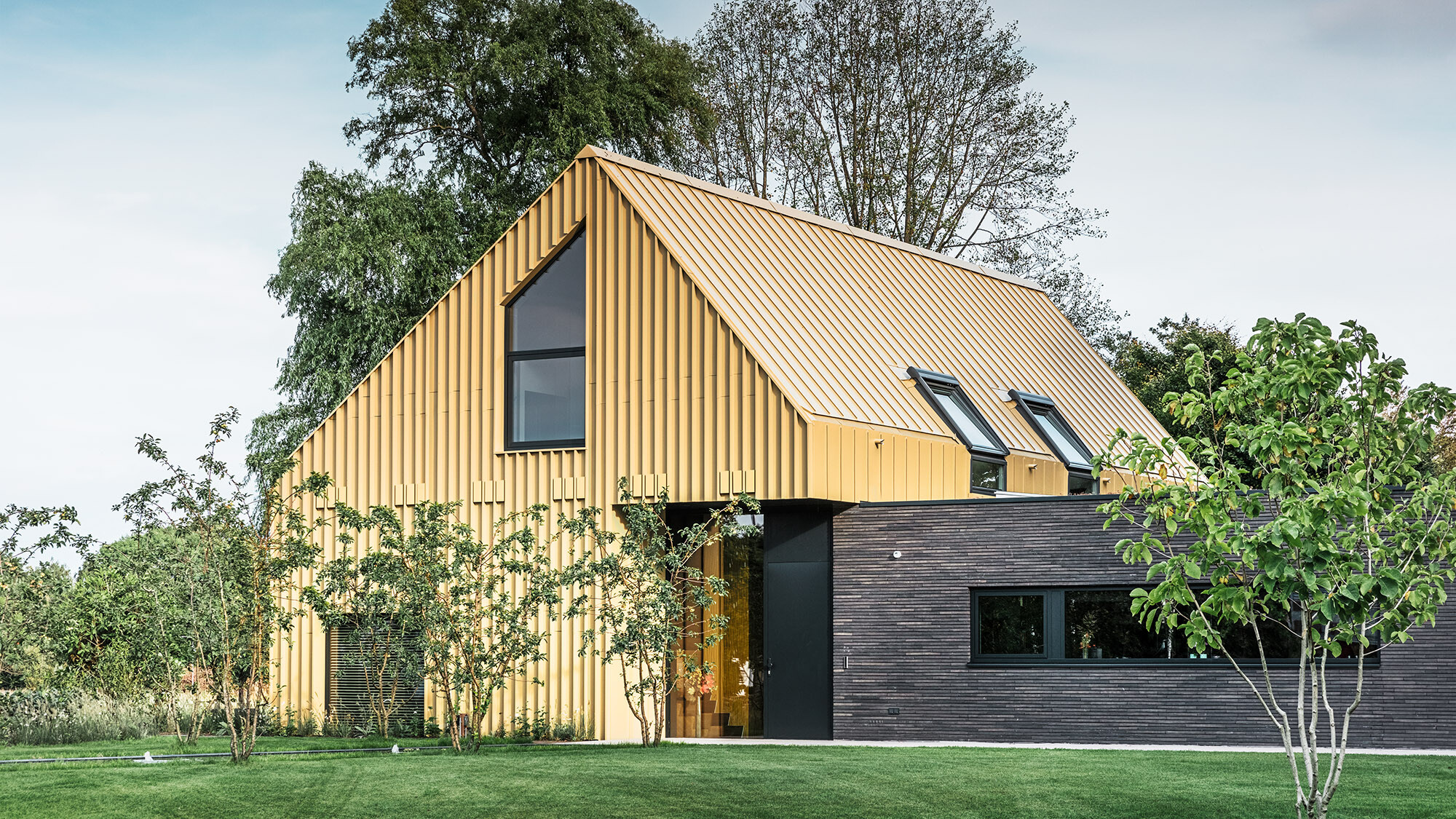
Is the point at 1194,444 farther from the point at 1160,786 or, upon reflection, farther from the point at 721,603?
the point at 721,603

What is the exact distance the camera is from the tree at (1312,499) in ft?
26.6

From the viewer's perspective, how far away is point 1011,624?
703 inches

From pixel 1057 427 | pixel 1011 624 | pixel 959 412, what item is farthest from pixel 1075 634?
pixel 1057 427

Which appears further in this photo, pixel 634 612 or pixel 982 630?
pixel 982 630

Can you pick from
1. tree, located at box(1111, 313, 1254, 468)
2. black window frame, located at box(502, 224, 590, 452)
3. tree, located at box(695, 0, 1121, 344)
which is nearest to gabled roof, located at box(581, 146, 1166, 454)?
black window frame, located at box(502, 224, 590, 452)

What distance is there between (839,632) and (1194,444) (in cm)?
1044

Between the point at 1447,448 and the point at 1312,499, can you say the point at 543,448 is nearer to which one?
the point at 1312,499

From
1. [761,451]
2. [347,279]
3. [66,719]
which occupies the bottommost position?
[66,719]

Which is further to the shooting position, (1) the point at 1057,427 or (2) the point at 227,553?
(1) the point at 1057,427

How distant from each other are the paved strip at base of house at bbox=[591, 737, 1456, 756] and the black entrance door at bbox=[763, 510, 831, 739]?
32cm

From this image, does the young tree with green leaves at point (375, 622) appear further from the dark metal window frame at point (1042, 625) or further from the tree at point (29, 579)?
the dark metal window frame at point (1042, 625)

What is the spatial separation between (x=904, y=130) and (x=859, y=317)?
13522 millimetres

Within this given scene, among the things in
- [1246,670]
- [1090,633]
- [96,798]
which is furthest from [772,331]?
[96,798]

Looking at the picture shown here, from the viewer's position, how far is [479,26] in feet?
105
